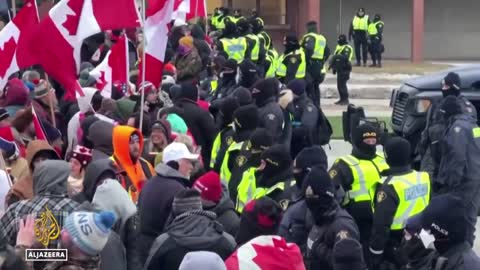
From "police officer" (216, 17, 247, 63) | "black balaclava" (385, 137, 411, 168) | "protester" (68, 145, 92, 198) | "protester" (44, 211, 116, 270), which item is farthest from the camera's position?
"police officer" (216, 17, 247, 63)

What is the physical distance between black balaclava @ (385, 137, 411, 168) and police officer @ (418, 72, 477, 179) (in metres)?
2.83

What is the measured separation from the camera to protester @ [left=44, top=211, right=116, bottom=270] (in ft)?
17.7

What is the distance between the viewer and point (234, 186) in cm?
1009

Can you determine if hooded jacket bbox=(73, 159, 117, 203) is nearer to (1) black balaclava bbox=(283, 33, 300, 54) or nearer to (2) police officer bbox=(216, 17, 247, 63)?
(1) black balaclava bbox=(283, 33, 300, 54)

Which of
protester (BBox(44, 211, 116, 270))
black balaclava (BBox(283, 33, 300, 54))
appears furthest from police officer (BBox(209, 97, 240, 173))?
black balaclava (BBox(283, 33, 300, 54))

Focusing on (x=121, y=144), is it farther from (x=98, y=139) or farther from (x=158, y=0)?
(x=158, y=0)

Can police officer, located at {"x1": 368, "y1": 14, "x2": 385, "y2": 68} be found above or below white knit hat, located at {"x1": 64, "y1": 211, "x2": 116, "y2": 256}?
below

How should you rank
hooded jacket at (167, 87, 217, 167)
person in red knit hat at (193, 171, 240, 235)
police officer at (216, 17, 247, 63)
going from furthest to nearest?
police officer at (216, 17, 247, 63) < hooded jacket at (167, 87, 217, 167) < person in red knit hat at (193, 171, 240, 235)

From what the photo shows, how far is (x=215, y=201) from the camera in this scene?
776cm

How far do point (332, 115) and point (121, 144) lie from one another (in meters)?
15.7

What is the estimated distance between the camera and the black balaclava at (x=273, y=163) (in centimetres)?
864

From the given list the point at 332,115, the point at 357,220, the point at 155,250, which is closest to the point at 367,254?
the point at 357,220

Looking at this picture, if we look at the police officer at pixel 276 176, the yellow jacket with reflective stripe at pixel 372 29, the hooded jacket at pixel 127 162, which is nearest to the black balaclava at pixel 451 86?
the police officer at pixel 276 176

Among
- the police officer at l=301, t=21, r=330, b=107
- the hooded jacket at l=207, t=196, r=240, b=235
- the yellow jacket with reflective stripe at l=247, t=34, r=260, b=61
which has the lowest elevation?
the police officer at l=301, t=21, r=330, b=107
